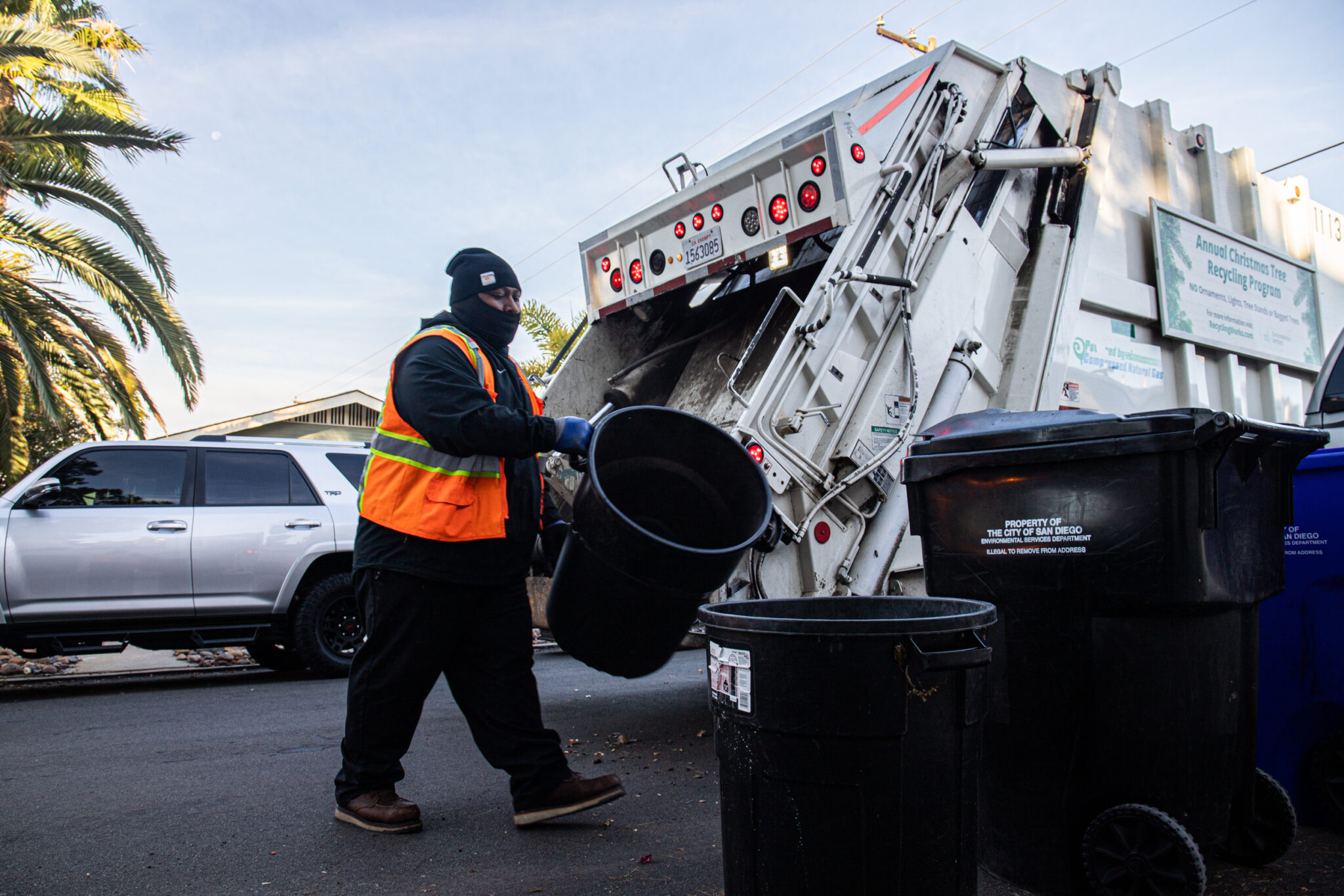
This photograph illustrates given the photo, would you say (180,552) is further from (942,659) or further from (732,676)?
(942,659)

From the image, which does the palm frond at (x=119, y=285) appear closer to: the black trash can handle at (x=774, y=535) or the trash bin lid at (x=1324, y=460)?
the black trash can handle at (x=774, y=535)

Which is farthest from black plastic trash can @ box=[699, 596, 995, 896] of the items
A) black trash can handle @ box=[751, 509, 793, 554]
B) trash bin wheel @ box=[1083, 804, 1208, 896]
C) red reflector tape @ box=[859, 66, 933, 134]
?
red reflector tape @ box=[859, 66, 933, 134]

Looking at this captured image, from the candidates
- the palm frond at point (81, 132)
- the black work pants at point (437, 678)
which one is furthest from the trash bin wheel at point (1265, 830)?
the palm frond at point (81, 132)

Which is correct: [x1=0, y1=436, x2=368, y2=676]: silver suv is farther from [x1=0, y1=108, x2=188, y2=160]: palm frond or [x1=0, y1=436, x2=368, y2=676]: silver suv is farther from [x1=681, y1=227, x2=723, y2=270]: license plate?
[x1=0, y1=108, x2=188, y2=160]: palm frond

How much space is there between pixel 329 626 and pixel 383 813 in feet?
11.1

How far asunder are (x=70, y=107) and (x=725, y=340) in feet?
25.0

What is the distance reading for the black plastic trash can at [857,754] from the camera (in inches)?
64.4

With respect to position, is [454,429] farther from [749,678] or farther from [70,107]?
[70,107]

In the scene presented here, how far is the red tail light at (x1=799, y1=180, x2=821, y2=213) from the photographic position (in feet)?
13.4

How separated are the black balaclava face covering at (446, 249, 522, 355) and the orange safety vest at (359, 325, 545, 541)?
0.19 metres

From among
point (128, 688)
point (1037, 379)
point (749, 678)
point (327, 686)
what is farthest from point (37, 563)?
point (1037, 379)

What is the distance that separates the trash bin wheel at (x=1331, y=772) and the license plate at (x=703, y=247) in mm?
3017

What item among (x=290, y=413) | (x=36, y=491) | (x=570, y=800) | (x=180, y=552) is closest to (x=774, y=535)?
(x=570, y=800)

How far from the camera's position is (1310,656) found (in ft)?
8.56
